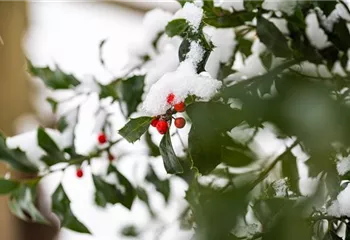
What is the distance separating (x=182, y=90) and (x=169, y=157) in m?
0.03

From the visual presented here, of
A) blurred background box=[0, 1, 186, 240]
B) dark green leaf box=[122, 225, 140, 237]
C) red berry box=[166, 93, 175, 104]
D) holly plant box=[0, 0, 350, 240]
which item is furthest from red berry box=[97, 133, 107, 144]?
blurred background box=[0, 1, 186, 240]

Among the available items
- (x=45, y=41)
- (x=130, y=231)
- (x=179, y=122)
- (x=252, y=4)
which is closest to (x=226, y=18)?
(x=252, y=4)

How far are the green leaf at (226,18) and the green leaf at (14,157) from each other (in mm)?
194

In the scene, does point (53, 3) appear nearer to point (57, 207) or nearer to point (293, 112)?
point (57, 207)

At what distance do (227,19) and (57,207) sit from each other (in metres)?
0.20

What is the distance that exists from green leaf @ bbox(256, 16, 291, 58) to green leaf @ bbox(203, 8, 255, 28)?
15mm

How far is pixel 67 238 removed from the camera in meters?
1.36

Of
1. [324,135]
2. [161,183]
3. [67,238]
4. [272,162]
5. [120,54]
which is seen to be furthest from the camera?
[67,238]

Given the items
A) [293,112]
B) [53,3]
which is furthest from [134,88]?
[53,3]

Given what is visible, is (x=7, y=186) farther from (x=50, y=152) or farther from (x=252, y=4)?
(x=252, y=4)

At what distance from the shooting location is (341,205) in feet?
0.97

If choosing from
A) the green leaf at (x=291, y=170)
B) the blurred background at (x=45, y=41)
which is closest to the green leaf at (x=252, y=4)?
the green leaf at (x=291, y=170)

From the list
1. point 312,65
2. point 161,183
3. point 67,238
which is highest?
point 312,65

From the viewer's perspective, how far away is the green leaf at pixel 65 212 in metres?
0.44
